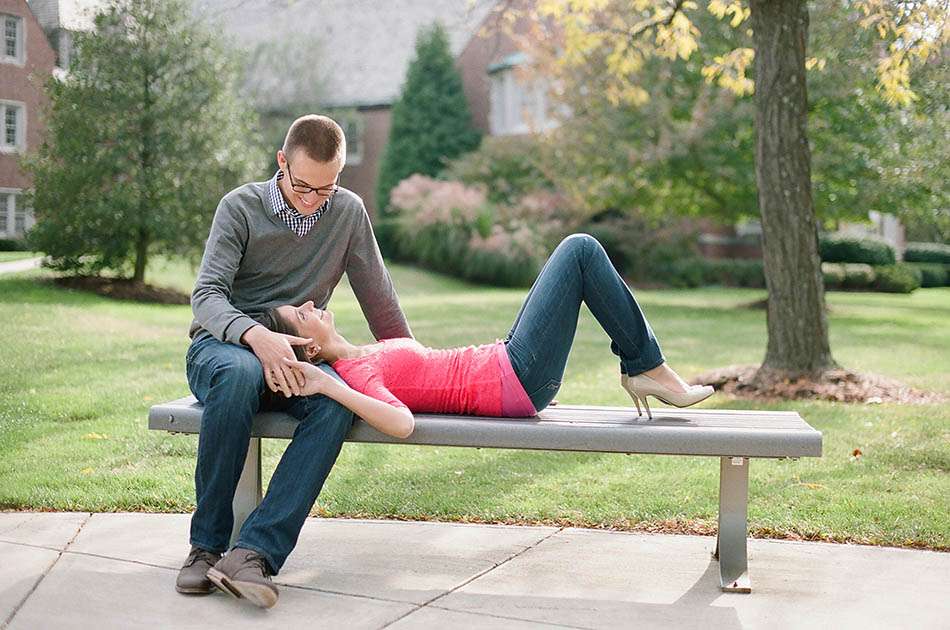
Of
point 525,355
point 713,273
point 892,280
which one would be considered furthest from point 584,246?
point 892,280

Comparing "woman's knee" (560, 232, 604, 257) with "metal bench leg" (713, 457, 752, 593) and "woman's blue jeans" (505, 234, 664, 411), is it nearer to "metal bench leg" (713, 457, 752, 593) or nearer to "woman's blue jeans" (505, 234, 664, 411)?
"woman's blue jeans" (505, 234, 664, 411)

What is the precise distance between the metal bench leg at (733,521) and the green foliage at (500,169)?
21967 mm

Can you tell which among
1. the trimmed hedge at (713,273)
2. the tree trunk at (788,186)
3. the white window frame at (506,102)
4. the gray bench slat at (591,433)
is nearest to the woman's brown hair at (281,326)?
the gray bench slat at (591,433)

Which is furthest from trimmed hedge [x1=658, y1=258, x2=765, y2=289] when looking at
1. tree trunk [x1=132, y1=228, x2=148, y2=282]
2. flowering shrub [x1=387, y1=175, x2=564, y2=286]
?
tree trunk [x1=132, y1=228, x2=148, y2=282]

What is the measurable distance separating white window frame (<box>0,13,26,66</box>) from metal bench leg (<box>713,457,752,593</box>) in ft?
19.5

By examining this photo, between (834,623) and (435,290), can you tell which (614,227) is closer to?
(435,290)

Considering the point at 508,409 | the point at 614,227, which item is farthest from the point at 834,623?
the point at 614,227

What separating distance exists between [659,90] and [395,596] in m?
15.2

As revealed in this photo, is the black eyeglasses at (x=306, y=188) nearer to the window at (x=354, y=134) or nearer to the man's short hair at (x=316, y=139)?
the man's short hair at (x=316, y=139)

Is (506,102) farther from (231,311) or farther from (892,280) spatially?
(231,311)

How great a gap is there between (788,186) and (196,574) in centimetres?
610

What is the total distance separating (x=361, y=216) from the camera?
14.2 feet

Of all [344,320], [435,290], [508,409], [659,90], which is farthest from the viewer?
[435,290]

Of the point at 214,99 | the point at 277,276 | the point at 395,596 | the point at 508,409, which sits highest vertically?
the point at 214,99
